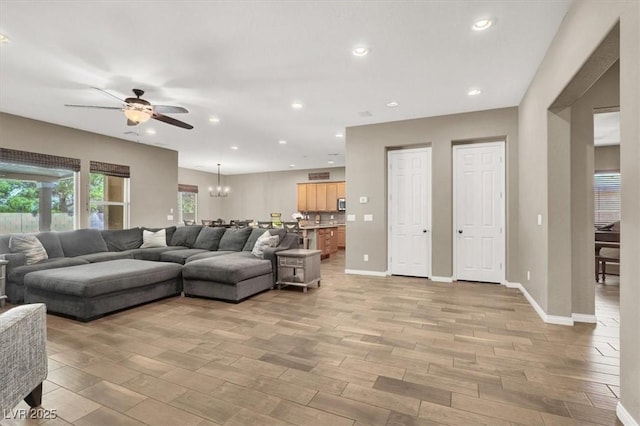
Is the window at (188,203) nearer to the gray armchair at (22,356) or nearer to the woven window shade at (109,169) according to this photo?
the woven window shade at (109,169)

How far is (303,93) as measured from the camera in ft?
14.5

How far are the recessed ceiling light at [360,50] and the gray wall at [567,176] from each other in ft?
5.74

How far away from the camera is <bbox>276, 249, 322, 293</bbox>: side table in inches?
185

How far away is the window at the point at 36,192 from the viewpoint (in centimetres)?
528

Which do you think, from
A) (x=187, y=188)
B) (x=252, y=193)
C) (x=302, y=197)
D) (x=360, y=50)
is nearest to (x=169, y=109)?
(x=360, y=50)

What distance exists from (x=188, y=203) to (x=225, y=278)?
8.62 m

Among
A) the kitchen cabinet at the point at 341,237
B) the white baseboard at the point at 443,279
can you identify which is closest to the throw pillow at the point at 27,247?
the white baseboard at the point at 443,279

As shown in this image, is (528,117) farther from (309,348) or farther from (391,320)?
(309,348)

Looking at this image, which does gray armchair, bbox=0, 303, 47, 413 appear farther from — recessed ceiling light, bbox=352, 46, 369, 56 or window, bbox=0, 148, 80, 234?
window, bbox=0, 148, 80, 234

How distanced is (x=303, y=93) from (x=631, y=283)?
3.95m

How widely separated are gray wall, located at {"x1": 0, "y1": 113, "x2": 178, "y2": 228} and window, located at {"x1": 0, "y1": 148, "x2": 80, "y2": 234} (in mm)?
146

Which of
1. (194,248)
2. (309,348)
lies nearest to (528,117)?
(309,348)

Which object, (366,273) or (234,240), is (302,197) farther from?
(366,273)

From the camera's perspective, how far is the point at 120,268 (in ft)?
13.0
